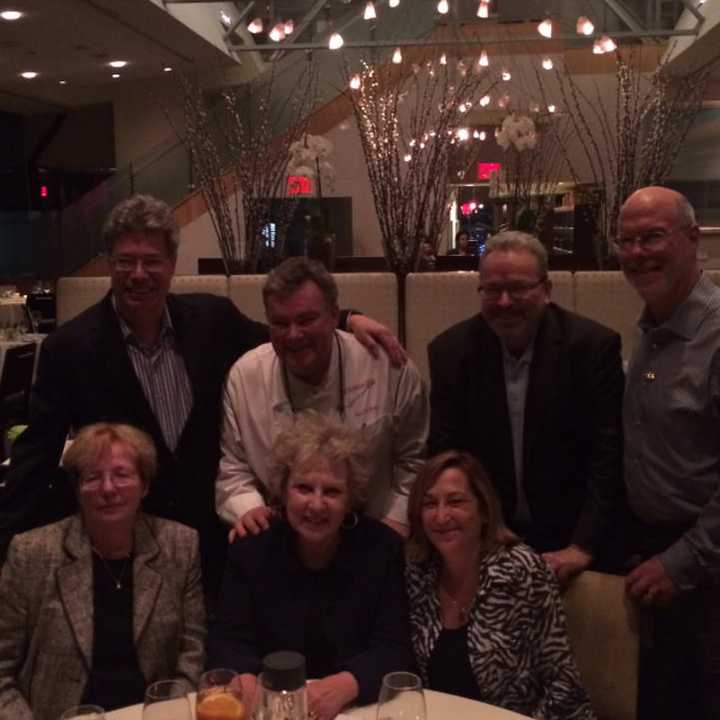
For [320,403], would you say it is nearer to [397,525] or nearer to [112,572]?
[397,525]

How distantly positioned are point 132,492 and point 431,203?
11.2 feet

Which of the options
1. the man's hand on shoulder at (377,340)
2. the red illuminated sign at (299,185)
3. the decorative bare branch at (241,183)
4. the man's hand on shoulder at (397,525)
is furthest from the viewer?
the red illuminated sign at (299,185)

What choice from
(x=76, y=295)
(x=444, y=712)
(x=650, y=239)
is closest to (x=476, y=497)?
(x=444, y=712)

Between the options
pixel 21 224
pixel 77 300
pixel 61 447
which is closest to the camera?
pixel 61 447

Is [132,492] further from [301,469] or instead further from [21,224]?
Result: [21,224]

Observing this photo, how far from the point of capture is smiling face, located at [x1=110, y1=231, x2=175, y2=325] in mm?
2721

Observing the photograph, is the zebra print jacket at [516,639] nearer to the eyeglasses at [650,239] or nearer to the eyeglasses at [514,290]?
the eyeglasses at [514,290]

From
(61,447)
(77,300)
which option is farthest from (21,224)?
(61,447)

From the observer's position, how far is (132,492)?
2389 millimetres

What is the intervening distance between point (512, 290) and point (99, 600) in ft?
4.46

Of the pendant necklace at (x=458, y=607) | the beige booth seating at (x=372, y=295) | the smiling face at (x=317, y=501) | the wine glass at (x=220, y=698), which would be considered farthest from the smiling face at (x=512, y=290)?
the beige booth seating at (x=372, y=295)

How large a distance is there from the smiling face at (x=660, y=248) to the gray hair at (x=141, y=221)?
128 centimetres

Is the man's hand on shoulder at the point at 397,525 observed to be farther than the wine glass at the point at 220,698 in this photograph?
Yes

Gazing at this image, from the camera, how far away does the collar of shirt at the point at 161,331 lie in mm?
2842
